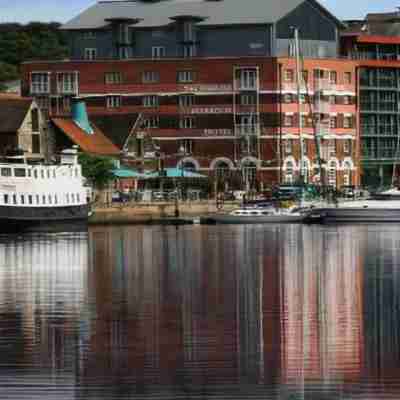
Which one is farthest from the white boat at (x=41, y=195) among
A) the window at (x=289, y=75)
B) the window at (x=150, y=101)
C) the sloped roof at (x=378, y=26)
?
the sloped roof at (x=378, y=26)

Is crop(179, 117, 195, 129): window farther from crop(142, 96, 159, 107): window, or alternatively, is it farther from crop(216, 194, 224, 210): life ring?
crop(216, 194, 224, 210): life ring

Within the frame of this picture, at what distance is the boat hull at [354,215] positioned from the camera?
376 feet

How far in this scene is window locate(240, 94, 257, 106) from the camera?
145m

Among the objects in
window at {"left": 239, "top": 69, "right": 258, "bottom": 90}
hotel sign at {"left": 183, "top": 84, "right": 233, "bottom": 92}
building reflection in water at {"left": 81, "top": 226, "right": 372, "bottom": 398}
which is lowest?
building reflection in water at {"left": 81, "top": 226, "right": 372, "bottom": 398}

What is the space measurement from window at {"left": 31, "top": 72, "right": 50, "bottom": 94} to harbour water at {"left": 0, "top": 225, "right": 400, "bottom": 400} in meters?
68.9

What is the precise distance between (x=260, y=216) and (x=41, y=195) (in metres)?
16.5

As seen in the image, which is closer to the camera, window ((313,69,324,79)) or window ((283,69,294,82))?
window ((283,69,294,82))

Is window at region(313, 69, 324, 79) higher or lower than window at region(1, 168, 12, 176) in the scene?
higher

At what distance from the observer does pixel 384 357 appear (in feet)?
119

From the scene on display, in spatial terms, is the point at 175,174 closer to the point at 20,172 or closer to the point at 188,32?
the point at 188,32

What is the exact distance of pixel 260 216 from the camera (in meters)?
113

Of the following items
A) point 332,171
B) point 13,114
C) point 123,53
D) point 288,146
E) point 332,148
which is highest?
point 123,53

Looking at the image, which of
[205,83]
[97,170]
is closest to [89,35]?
[205,83]

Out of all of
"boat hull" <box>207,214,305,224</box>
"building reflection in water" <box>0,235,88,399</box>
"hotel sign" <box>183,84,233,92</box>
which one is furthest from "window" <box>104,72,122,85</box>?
"building reflection in water" <box>0,235,88,399</box>
